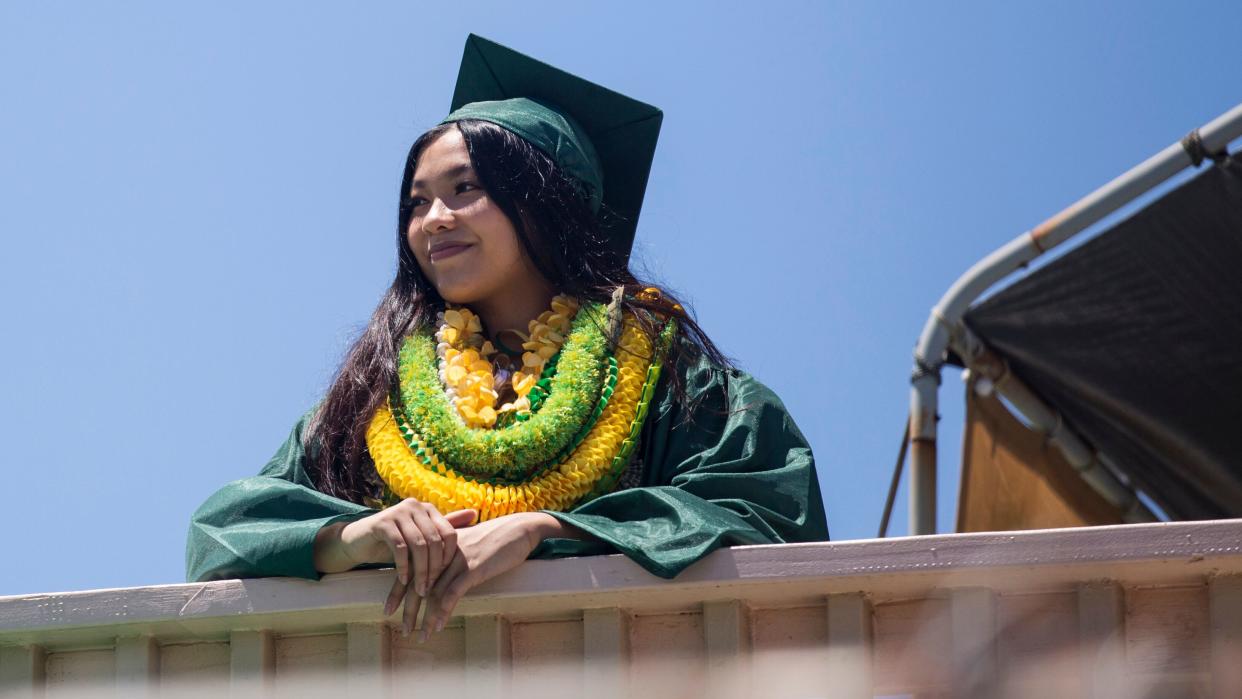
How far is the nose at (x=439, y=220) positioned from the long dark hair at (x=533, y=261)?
95 mm

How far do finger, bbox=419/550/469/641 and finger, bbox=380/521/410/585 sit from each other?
5 centimetres

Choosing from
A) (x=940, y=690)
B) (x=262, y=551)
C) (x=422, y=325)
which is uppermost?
(x=422, y=325)

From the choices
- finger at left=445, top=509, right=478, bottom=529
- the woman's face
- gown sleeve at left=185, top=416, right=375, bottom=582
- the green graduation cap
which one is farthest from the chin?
finger at left=445, top=509, right=478, bottom=529

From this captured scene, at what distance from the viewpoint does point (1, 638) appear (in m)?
3.61

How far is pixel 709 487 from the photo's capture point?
369 cm

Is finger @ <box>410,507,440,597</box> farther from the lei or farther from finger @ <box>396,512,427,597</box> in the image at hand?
the lei

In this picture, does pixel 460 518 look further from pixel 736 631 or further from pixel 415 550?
pixel 736 631

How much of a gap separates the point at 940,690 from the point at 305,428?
57.0 inches

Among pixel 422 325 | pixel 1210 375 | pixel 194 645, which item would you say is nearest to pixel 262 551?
pixel 194 645

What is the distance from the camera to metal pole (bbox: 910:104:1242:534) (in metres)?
4.91

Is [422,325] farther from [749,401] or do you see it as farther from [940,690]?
[940,690]

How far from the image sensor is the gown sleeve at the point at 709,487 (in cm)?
346

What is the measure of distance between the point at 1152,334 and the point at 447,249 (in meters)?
1.99

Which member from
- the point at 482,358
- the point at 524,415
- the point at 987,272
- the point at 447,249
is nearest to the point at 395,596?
the point at 524,415
